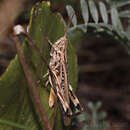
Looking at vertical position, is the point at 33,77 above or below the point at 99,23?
below

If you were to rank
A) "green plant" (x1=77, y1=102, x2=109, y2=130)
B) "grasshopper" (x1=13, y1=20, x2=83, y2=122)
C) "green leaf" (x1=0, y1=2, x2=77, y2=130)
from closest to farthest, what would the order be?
"green leaf" (x1=0, y1=2, x2=77, y2=130) → "grasshopper" (x1=13, y1=20, x2=83, y2=122) → "green plant" (x1=77, y1=102, x2=109, y2=130)

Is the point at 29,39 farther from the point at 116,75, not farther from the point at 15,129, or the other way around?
the point at 116,75

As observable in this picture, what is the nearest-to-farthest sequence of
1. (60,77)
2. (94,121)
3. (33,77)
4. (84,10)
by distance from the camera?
(33,77) < (60,77) < (84,10) < (94,121)

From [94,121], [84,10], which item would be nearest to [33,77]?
[84,10]

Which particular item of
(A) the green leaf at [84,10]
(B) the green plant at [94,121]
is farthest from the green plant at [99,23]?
(B) the green plant at [94,121]

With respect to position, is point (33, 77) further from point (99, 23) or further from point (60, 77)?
point (99, 23)

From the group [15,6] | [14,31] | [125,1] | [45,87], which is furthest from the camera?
[15,6]

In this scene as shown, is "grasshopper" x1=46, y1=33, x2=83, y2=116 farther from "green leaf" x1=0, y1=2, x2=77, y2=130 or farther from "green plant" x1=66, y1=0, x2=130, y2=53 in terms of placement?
"green plant" x1=66, y1=0, x2=130, y2=53

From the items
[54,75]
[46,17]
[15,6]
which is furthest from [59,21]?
[15,6]

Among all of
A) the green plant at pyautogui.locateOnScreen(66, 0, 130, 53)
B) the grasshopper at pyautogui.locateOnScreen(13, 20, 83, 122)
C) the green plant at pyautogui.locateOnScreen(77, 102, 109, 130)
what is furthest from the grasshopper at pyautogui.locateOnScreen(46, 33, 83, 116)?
the green plant at pyautogui.locateOnScreen(77, 102, 109, 130)
